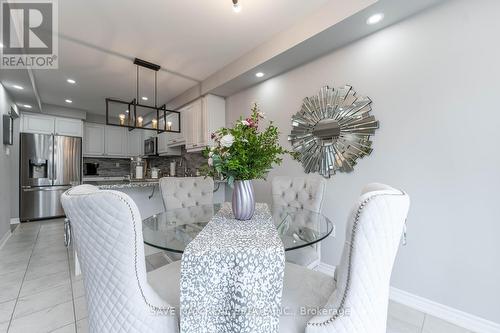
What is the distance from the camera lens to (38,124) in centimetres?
467

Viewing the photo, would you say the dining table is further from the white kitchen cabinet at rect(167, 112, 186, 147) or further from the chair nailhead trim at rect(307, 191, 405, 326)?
the white kitchen cabinet at rect(167, 112, 186, 147)

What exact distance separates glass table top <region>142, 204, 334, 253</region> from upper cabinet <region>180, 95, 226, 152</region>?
2.06 meters

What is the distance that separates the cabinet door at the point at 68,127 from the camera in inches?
194

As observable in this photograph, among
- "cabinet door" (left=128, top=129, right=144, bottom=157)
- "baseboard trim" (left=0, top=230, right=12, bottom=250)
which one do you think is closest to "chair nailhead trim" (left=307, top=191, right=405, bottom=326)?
"baseboard trim" (left=0, top=230, right=12, bottom=250)

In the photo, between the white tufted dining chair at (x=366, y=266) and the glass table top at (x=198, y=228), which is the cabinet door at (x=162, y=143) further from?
the white tufted dining chair at (x=366, y=266)

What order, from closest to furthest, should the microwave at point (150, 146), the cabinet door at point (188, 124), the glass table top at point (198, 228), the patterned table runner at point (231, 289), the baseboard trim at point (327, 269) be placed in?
the patterned table runner at point (231, 289), the glass table top at point (198, 228), the baseboard trim at point (327, 269), the cabinet door at point (188, 124), the microwave at point (150, 146)

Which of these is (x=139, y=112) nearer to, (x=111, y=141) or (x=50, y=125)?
(x=111, y=141)

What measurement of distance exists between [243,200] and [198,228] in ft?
1.05

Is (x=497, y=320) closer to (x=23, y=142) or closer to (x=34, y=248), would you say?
(x=34, y=248)

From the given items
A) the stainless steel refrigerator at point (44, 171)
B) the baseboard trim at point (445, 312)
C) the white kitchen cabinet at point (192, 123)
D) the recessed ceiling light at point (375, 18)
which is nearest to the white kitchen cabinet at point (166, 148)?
the white kitchen cabinet at point (192, 123)

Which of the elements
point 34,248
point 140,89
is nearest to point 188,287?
point 34,248

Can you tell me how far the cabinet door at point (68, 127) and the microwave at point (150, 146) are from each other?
1.50 meters

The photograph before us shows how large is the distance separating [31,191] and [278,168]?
5119 millimetres

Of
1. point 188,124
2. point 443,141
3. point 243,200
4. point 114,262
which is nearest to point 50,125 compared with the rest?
point 188,124
